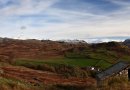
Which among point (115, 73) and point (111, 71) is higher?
point (111, 71)

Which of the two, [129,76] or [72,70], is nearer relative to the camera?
[129,76]

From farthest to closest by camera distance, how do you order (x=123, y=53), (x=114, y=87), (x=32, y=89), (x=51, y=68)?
(x=123, y=53)
(x=51, y=68)
(x=32, y=89)
(x=114, y=87)

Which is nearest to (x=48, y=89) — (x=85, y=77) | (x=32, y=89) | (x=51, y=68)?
(x=32, y=89)

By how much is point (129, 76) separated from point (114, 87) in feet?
26.3

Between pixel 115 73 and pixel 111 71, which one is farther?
pixel 111 71

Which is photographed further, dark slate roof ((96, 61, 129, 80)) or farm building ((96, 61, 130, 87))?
dark slate roof ((96, 61, 129, 80))

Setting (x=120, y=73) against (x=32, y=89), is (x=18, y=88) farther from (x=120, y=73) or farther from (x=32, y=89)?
(x=120, y=73)

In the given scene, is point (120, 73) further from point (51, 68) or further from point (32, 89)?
point (51, 68)

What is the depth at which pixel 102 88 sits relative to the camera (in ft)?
75.5

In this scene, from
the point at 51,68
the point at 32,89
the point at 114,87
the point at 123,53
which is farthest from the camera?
the point at 123,53

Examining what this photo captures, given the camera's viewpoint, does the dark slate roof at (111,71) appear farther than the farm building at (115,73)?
Yes

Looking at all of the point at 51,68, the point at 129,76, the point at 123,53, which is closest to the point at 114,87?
the point at 129,76

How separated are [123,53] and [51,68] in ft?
108

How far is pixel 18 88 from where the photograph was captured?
2302 cm
